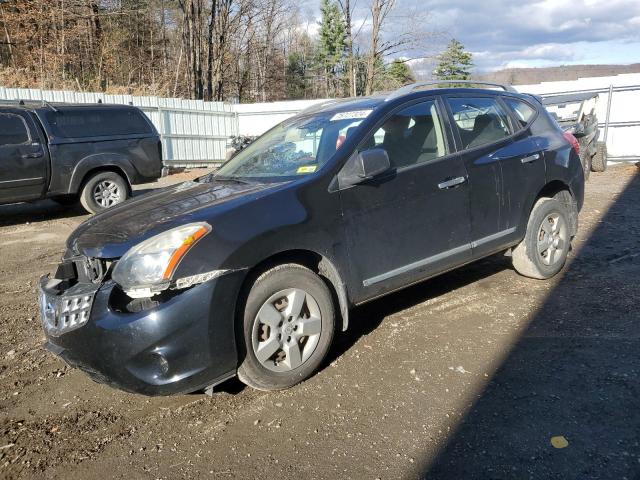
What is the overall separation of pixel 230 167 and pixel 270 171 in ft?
2.27

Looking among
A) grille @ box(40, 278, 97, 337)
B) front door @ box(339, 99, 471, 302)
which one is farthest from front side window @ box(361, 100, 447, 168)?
grille @ box(40, 278, 97, 337)

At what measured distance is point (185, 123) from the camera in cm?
1900

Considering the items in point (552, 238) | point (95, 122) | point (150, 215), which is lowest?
point (552, 238)

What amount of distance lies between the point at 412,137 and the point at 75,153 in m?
6.95

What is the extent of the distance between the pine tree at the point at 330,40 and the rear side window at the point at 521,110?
51.6 metres

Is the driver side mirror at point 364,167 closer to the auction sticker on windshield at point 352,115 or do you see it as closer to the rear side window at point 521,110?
the auction sticker on windshield at point 352,115

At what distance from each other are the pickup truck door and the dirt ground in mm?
4564

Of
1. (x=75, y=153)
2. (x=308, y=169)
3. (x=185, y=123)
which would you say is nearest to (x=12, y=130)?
(x=75, y=153)

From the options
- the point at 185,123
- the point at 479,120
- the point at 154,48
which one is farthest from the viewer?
the point at 154,48

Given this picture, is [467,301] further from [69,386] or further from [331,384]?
[69,386]

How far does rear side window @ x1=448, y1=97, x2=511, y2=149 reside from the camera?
4.43m

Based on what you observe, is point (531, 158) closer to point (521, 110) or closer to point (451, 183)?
point (521, 110)

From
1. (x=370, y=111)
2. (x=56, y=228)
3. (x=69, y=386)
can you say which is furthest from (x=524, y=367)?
(x=56, y=228)

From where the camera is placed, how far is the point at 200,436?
2910 millimetres
